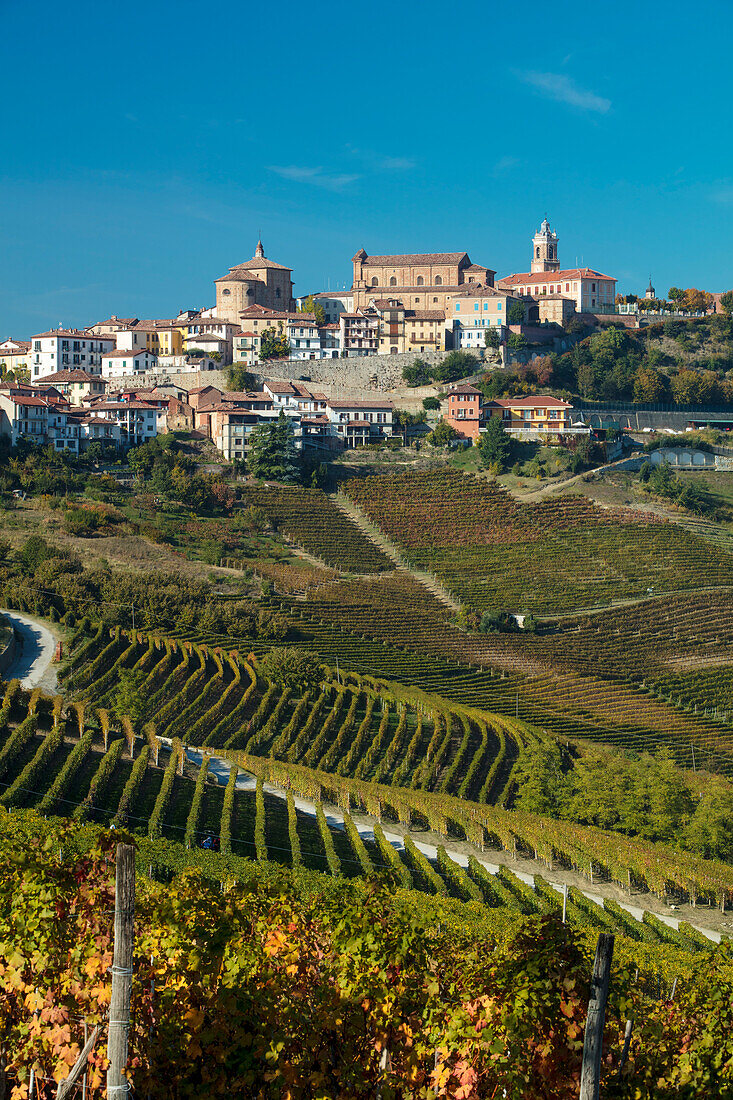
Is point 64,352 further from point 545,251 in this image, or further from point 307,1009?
point 307,1009

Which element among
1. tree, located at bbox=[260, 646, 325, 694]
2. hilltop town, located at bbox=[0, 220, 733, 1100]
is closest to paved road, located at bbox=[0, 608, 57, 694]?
hilltop town, located at bbox=[0, 220, 733, 1100]

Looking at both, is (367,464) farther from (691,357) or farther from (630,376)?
(691,357)

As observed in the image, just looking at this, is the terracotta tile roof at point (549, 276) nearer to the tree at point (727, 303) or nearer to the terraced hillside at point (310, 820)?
the tree at point (727, 303)

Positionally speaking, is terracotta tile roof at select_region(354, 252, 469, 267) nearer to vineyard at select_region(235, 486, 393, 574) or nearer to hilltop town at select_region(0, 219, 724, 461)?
hilltop town at select_region(0, 219, 724, 461)

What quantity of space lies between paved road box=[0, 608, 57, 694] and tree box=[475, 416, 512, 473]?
3295cm

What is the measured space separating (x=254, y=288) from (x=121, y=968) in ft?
263

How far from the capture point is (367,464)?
66.8 metres

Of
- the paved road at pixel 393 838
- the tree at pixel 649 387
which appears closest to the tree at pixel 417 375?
the tree at pixel 649 387

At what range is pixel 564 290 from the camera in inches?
3423

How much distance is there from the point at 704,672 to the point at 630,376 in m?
36.7

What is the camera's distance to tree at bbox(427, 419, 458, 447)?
68562 mm

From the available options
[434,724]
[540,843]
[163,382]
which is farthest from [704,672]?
[163,382]

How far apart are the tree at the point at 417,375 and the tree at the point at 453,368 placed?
512 millimetres

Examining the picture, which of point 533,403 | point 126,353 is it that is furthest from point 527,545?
point 126,353
